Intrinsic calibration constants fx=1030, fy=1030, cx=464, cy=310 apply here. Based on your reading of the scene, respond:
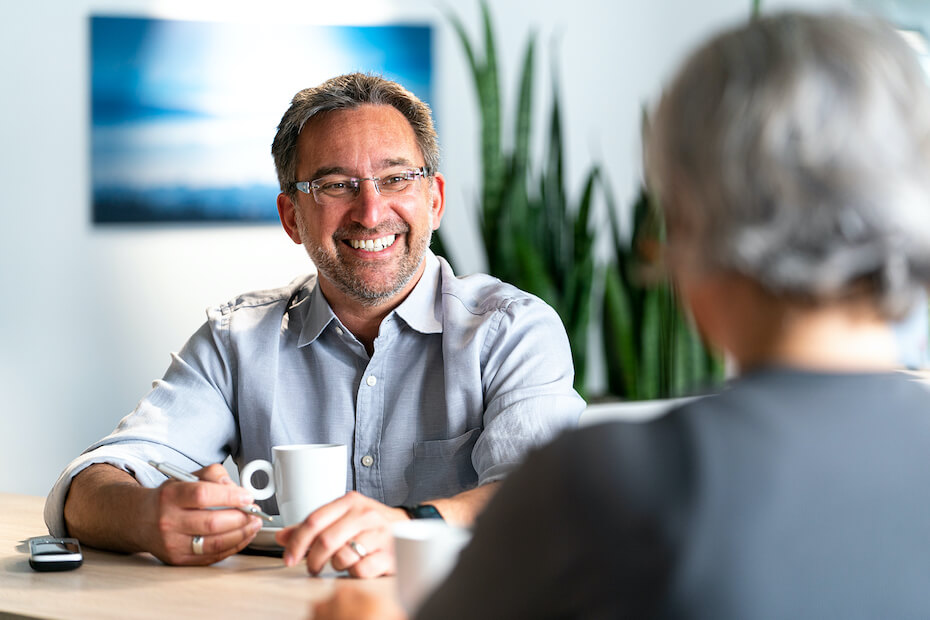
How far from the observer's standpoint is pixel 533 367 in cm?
164

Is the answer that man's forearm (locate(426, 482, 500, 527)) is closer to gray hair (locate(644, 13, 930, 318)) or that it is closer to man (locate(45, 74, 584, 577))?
man (locate(45, 74, 584, 577))

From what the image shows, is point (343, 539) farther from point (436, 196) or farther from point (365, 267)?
point (436, 196)

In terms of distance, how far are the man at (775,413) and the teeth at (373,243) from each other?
1.17m

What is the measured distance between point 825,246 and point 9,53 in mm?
3286

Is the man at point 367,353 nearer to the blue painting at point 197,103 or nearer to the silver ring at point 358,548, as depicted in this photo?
the silver ring at point 358,548

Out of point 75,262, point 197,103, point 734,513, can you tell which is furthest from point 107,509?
point 197,103

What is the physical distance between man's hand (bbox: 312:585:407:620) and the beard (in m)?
1.04

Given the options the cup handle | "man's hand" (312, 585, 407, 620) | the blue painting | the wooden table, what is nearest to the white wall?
the blue painting

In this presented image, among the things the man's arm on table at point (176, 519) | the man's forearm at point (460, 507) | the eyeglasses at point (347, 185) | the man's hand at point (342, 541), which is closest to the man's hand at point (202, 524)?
the man's arm on table at point (176, 519)

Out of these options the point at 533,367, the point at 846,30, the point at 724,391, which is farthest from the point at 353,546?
the point at 846,30

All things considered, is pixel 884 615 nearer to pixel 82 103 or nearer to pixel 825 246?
pixel 825 246

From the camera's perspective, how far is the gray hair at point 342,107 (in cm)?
178

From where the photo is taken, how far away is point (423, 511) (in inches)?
49.9

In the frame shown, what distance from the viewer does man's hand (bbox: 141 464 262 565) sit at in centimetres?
124
